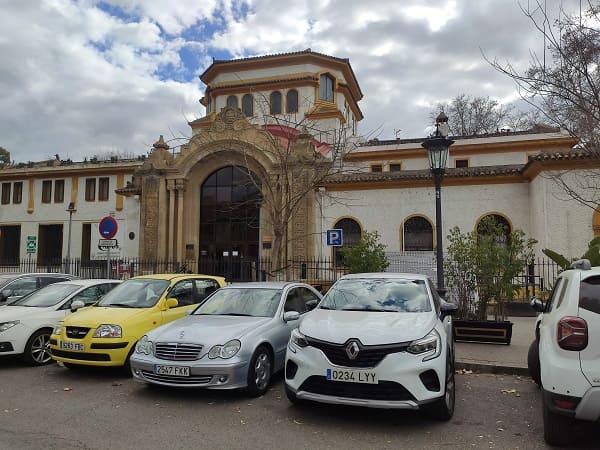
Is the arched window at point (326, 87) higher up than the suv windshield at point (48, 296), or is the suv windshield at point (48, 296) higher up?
the arched window at point (326, 87)

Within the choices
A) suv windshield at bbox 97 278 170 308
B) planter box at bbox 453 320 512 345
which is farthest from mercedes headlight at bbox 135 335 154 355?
planter box at bbox 453 320 512 345

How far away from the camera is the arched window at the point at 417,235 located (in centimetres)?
2064

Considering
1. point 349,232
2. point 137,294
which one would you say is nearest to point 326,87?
point 349,232

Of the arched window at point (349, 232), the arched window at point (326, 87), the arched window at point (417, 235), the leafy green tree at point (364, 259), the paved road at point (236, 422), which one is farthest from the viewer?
the arched window at point (326, 87)

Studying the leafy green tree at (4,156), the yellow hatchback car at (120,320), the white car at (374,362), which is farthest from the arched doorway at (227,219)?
the leafy green tree at (4,156)

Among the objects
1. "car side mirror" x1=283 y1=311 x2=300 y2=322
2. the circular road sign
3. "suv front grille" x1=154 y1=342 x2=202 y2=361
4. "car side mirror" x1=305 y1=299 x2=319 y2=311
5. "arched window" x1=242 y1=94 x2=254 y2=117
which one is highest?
"arched window" x1=242 y1=94 x2=254 y2=117

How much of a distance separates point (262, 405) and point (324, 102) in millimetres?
28415

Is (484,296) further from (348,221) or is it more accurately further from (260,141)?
(260,141)

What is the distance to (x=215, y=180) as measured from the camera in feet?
85.6

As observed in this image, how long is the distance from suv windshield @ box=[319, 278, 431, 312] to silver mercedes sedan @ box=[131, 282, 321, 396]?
784mm

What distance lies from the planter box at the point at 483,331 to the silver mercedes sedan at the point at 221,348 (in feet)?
13.4

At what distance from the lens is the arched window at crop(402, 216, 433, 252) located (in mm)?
20641

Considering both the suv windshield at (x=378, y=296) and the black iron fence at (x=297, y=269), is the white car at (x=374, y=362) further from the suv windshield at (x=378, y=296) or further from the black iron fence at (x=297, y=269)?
the black iron fence at (x=297, y=269)

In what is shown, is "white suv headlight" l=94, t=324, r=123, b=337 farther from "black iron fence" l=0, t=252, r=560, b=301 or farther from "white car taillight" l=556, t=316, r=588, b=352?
"black iron fence" l=0, t=252, r=560, b=301
